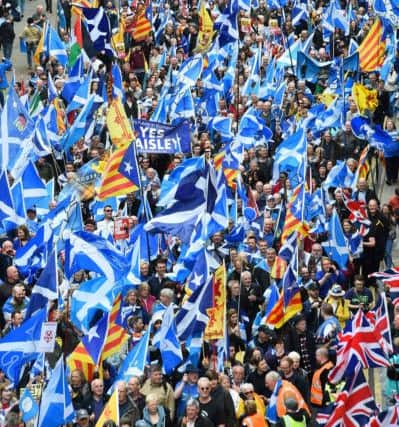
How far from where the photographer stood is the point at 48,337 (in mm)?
21062

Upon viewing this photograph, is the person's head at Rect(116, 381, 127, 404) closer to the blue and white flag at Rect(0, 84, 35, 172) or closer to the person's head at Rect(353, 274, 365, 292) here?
the person's head at Rect(353, 274, 365, 292)

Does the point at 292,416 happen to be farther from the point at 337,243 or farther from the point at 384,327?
the point at 337,243

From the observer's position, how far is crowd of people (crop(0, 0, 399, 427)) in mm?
21312

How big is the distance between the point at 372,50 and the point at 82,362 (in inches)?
546

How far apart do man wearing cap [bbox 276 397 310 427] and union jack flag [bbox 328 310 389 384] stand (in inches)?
37.6

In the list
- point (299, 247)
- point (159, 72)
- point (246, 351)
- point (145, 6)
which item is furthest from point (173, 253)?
point (145, 6)

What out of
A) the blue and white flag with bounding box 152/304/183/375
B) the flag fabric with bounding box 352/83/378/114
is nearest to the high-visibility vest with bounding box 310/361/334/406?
the blue and white flag with bounding box 152/304/183/375

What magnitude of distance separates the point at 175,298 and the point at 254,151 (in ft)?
22.3

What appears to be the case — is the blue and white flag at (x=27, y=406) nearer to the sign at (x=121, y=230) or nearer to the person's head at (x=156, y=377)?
the person's head at (x=156, y=377)

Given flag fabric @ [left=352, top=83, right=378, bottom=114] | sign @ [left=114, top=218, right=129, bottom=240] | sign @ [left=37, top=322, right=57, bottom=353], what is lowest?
flag fabric @ [left=352, top=83, right=378, bottom=114]

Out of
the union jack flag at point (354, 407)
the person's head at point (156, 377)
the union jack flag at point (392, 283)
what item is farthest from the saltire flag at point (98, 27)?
the union jack flag at point (354, 407)

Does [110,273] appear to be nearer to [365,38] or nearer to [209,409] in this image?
[209,409]

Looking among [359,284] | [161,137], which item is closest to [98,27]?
[161,137]

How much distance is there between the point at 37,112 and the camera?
3153cm
